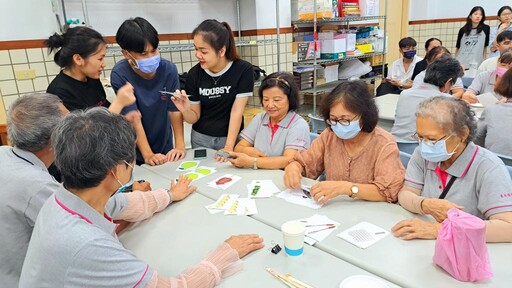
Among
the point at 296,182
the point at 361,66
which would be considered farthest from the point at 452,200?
the point at 361,66

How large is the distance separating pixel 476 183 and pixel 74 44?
2054 millimetres

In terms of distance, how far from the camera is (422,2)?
695cm

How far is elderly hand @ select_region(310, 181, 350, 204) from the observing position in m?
1.53

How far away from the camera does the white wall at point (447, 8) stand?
20.3 feet

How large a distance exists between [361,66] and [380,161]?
14.3 feet

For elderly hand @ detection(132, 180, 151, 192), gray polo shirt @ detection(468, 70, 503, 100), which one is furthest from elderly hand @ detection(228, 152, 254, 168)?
gray polo shirt @ detection(468, 70, 503, 100)

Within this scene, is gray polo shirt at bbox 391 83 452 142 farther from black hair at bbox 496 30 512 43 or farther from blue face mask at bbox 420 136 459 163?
black hair at bbox 496 30 512 43

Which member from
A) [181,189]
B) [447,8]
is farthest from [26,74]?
[447,8]

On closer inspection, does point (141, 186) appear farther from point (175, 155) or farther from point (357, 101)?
point (357, 101)

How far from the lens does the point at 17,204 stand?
1.19 m

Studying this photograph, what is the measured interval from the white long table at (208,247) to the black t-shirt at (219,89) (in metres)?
0.81

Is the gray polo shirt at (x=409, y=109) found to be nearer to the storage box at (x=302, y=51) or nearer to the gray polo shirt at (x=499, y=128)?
the gray polo shirt at (x=499, y=128)

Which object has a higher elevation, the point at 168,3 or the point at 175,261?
the point at 168,3

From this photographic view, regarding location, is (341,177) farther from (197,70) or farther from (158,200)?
(197,70)
